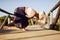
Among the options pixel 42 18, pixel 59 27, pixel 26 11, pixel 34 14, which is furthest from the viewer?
pixel 59 27

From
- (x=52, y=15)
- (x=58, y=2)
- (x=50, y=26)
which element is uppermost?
(x=58, y=2)

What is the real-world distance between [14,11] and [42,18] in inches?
72.1

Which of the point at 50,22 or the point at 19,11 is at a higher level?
the point at 19,11

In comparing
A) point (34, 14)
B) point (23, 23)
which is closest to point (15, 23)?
point (23, 23)

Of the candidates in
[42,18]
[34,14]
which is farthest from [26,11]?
[42,18]

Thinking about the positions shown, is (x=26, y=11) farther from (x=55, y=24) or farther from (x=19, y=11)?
(x=55, y=24)

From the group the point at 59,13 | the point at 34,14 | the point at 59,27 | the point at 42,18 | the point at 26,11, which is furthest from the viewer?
the point at 59,27

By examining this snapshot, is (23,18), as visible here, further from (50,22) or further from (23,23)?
(50,22)

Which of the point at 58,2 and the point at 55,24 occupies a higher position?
the point at 58,2

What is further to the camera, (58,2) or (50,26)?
(50,26)

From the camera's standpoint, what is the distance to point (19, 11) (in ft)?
21.6

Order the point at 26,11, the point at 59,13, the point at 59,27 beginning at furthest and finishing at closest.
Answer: the point at 59,27 → the point at 59,13 → the point at 26,11

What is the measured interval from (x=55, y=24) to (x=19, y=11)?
3.01m

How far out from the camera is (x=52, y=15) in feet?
28.8
